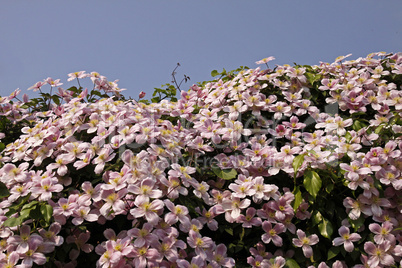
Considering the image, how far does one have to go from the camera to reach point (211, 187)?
198 centimetres

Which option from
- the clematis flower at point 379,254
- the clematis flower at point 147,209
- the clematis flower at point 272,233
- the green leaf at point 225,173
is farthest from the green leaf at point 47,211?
the clematis flower at point 379,254

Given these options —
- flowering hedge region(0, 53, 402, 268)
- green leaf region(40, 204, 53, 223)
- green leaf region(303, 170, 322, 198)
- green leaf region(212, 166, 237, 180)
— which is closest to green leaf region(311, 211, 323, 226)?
flowering hedge region(0, 53, 402, 268)

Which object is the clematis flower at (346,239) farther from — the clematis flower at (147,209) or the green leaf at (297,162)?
the clematis flower at (147,209)

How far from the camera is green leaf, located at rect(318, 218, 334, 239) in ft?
5.82

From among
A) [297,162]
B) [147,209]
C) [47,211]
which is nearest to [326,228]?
[297,162]

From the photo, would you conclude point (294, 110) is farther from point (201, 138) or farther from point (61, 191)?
point (61, 191)

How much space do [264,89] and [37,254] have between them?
1520 mm

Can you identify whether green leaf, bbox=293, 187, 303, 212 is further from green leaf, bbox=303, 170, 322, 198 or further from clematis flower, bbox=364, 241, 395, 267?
clematis flower, bbox=364, 241, 395, 267

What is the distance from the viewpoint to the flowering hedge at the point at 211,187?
5.25ft

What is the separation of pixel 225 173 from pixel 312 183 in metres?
0.39

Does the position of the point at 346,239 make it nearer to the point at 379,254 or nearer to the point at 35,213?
the point at 379,254

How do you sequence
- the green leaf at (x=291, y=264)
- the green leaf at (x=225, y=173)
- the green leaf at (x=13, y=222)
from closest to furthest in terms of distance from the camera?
the green leaf at (x=13, y=222), the green leaf at (x=291, y=264), the green leaf at (x=225, y=173)

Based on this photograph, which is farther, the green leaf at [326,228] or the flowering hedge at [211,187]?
the green leaf at [326,228]

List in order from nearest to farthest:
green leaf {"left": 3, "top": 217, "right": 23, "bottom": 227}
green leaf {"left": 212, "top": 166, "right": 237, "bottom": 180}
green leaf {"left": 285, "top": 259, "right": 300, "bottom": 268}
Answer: green leaf {"left": 3, "top": 217, "right": 23, "bottom": 227} < green leaf {"left": 285, "top": 259, "right": 300, "bottom": 268} < green leaf {"left": 212, "top": 166, "right": 237, "bottom": 180}
